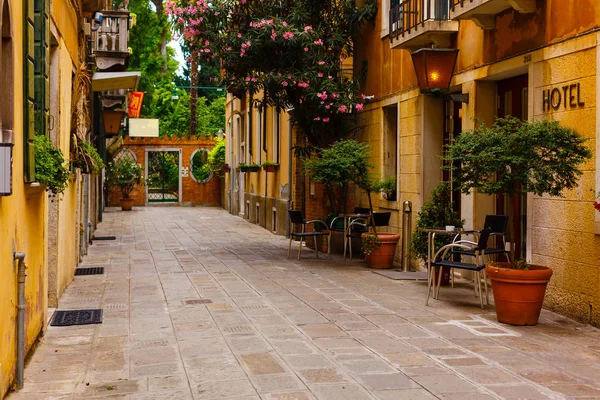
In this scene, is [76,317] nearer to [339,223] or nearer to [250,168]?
[339,223]

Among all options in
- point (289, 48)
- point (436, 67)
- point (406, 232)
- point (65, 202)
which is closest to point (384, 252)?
point (406, 232)

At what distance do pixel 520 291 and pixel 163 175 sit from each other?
1177 inches

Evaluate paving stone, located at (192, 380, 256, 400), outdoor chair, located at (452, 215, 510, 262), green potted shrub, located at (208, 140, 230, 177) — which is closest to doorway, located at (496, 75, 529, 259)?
outdoor chair, located at (452, 215, 510, 262)

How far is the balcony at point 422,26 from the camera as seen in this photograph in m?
11.2

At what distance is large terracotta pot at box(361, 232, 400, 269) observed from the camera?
1270cm

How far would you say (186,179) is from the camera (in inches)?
1417

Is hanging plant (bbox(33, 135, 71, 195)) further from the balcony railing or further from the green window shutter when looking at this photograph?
the balcony railing

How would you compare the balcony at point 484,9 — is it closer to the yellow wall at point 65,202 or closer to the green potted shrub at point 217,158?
the yellow wall at point 65,202

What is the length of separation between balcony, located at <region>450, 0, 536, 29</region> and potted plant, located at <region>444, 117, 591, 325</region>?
1702mm

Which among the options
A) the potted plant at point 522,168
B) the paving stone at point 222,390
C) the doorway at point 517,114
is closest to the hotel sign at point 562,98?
the potted plant at point 522,168

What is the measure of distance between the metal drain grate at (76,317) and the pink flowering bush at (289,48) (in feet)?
21.2

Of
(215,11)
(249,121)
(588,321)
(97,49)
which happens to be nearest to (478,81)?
(588,321)

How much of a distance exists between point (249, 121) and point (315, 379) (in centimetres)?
2125

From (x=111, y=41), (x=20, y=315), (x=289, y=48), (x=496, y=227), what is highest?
(x=111, y=41)
